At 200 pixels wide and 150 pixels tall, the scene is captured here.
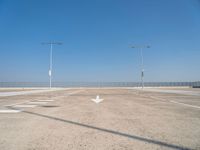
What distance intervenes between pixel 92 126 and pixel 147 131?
1859 millimetres

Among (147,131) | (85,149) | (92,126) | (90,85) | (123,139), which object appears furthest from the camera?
(90,85)

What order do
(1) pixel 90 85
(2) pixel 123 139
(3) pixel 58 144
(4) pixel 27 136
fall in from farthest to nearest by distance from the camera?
(1) pixel 90 85
(4) pixel 27 136
(2) pixel 123 139
(3) pixel 58 144

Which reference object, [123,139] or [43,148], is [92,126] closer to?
[123,139]

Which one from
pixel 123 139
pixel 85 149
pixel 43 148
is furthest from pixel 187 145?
pixel 43 148

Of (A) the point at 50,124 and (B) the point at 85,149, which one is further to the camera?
(A) the point at 50,124

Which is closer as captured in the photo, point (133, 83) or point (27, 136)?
point (27, 136)

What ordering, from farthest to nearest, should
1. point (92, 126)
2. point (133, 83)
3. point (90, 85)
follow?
1. point (133, 83)
2. point (90, 85)
3. point (92, 126)

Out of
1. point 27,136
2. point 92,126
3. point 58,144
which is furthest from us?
point 92,126

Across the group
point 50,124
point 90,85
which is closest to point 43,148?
point 50,124

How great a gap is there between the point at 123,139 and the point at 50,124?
2.81 metres

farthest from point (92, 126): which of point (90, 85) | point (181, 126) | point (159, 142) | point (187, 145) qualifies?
point (90, 85)

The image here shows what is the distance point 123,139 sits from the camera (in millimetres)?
3420

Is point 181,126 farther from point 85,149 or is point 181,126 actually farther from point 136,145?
point 85,149

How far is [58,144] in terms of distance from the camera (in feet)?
10.4
